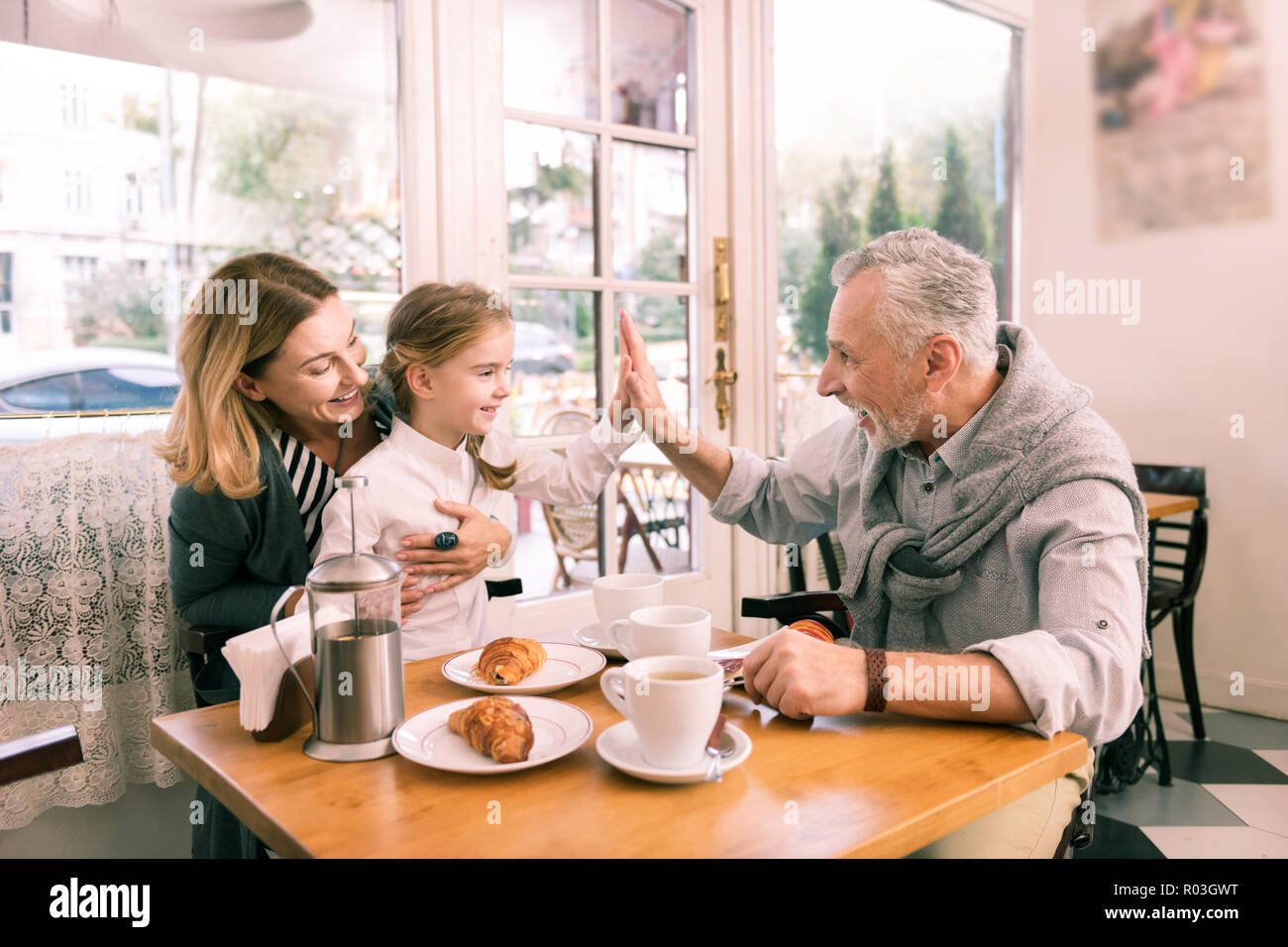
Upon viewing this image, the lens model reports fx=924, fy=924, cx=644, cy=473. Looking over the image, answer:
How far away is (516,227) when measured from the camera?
104 inches

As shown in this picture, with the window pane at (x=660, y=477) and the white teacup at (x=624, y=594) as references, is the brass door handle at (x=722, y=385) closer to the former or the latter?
the window pane at (x=660, y=477)

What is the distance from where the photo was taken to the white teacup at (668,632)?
1047 mm

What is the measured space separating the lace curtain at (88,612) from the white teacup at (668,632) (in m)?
1.28

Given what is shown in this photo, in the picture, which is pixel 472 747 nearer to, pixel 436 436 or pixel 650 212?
pixel 436 436

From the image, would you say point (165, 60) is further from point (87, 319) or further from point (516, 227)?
point (516, 227)

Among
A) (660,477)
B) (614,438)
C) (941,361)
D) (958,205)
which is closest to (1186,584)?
(660,477)

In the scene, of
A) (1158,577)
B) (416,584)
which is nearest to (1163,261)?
(1158,577)

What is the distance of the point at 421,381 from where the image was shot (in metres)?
1.64

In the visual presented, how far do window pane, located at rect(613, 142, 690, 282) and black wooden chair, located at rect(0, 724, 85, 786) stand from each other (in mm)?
2241

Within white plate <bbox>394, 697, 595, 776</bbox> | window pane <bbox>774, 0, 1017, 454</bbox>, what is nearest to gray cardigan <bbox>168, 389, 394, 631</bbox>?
white plate <bbox>394, 697, 595, 776</bbox>

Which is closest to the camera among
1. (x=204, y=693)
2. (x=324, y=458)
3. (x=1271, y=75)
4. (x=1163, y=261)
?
(x=204, y=693)

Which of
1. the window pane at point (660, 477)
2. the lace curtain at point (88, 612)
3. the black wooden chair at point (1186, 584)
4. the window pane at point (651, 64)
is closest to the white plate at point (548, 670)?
the lace curtain at point (88, 612)

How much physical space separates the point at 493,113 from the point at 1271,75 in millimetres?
2767

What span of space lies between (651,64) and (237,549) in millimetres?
2118
